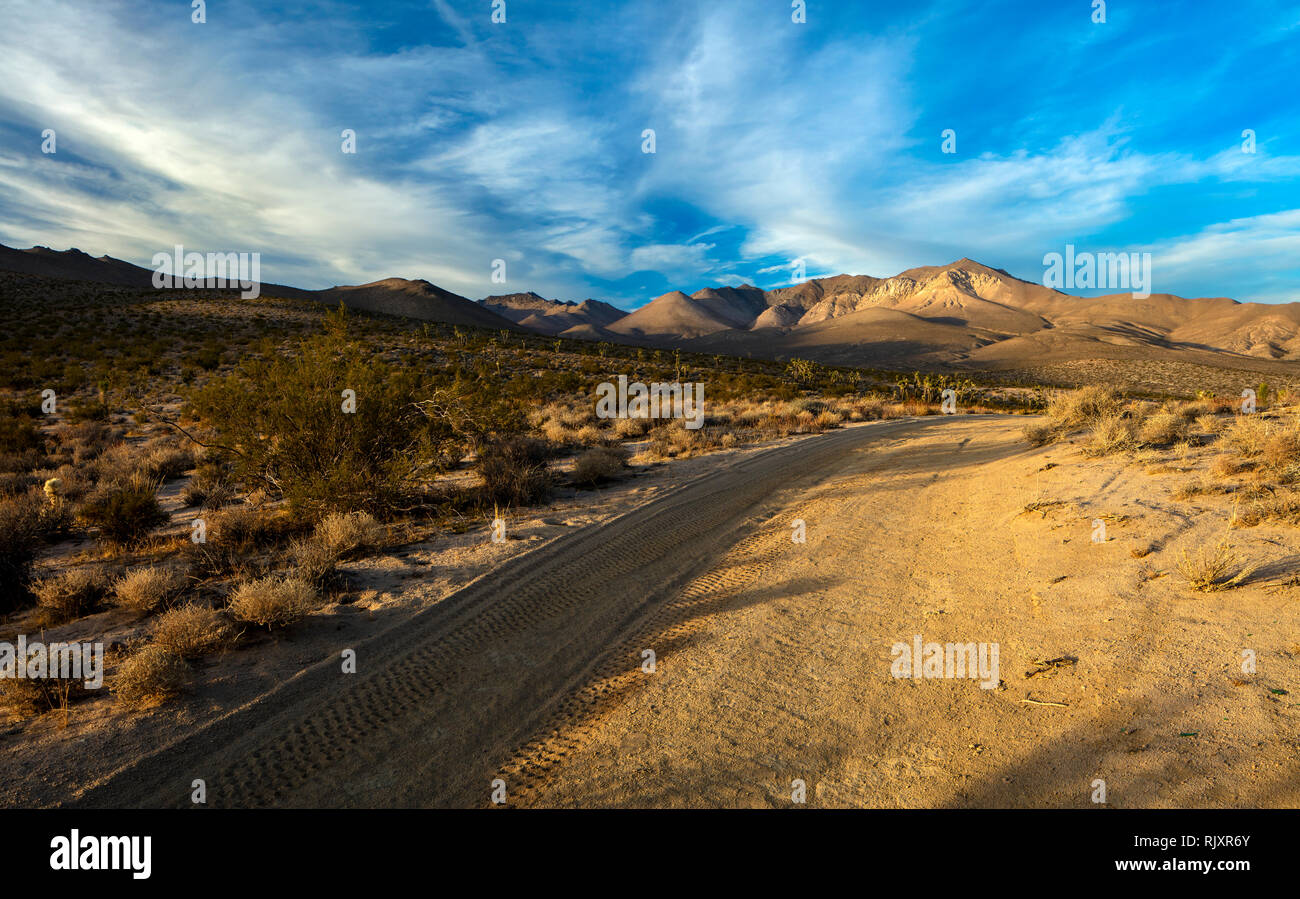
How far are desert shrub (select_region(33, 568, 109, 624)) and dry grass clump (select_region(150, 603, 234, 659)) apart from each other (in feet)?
4.79

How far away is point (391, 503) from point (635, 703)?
20.0ft

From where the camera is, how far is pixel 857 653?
4.67 m

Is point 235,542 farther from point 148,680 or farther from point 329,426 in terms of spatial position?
point 148,680

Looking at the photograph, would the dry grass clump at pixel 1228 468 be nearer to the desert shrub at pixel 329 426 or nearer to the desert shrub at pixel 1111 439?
the desert shrub at pixel 1111 439

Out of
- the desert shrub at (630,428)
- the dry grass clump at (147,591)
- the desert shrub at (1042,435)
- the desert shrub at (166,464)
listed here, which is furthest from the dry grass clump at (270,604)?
the desert shrub at (1042,435)

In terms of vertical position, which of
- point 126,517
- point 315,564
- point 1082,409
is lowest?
point 315,564

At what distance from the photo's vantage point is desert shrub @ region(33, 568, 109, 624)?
5.21m

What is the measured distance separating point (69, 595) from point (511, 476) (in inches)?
224

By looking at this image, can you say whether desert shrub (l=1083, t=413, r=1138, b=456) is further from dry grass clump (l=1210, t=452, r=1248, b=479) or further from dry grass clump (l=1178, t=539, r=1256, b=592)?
dry grass clump (l=1178, t=539, r=1256, b=592)

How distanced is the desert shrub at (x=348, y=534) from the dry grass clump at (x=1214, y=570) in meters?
8.84

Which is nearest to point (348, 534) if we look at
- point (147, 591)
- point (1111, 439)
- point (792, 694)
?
point (147, 591)

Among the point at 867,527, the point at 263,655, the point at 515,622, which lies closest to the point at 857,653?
the point at 515,622

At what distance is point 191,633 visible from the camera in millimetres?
4461

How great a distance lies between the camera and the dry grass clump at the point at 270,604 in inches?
191
